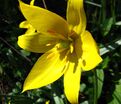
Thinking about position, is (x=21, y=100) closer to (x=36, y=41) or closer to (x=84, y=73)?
(x=84, y=73)

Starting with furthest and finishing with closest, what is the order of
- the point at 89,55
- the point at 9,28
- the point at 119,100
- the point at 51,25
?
1. the point at 9,28
2. the point at 119,100
3. the point at 51,25
4. the point at 89,55

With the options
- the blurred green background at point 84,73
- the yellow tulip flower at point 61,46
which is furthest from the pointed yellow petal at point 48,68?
the blurred green background at point 84,73

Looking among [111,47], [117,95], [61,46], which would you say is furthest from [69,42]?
[117,95]

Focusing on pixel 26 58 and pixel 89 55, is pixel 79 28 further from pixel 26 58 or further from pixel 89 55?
pixel 26 58

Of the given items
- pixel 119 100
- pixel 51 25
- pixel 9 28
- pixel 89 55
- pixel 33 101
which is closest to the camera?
pixel 89 55

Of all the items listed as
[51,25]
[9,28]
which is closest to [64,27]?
[51,25]

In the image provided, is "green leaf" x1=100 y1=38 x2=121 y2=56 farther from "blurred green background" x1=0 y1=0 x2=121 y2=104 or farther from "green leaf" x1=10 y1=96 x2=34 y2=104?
"green leaf" x1=10 y1=96 x2=34 y2=104

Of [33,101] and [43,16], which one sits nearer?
[43,16]

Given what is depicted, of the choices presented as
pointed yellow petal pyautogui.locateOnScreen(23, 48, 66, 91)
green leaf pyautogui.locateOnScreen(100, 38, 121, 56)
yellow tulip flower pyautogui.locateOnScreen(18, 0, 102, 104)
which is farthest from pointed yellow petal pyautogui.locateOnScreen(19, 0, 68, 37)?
green leaf pyautogui.locateOnScreen(100, 38, 121, 56)
